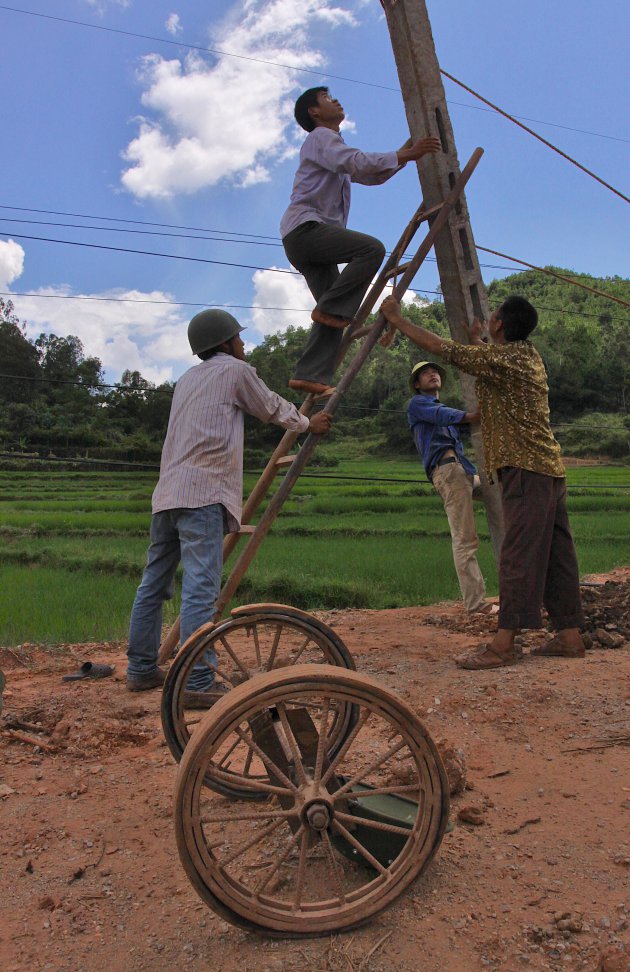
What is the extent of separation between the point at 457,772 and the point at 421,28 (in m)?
4.25

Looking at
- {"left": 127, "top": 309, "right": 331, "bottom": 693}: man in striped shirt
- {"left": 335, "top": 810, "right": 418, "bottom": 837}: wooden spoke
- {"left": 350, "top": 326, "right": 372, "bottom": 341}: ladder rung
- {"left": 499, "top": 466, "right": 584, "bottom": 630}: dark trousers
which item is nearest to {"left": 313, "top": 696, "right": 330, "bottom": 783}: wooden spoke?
{"left": 335, "top": 810, "right": 418, "bottom": 837}: wooden spoke

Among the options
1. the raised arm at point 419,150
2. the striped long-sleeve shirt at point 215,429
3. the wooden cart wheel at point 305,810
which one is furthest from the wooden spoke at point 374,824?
the raised arm at point 419,150

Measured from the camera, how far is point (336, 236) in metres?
3.55

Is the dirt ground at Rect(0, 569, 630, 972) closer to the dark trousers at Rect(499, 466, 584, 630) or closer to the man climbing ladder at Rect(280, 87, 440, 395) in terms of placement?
the dark trousers at Rect(499, 466, 584, 630)

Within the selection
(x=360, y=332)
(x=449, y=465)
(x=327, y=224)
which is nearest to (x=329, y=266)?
(x=327, y=224)

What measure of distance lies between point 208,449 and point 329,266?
4.26 ft

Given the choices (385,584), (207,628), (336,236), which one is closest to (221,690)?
(207,628)

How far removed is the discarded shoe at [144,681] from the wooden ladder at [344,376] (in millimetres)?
123

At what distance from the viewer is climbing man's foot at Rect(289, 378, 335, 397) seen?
360 cm

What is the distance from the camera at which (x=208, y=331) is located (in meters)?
3.32

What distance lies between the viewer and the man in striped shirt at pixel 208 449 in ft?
10.4

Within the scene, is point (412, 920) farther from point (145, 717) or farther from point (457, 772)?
point (145, 717)

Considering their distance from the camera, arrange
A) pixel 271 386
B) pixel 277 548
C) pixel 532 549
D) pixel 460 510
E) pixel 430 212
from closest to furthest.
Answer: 1. pixel 532 549
2. pixel 430 212
3. pixel 460 510
4. pixel 277 548
5. pixel 271 386

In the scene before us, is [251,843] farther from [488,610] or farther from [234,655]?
[488,610]
